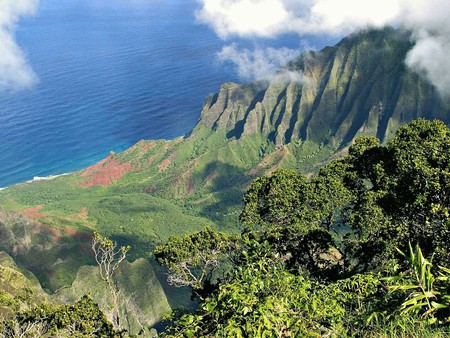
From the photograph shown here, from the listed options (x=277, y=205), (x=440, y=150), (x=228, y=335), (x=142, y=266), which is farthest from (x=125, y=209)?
(x=228, y=335)

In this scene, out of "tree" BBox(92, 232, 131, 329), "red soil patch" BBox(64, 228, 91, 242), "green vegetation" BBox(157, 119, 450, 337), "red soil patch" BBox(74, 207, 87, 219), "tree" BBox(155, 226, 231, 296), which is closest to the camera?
"green vegetation" BBox(157, 119, 450, 337)

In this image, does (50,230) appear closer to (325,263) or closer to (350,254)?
(325,263)

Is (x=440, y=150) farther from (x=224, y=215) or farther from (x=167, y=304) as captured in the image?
(x=224, y=215)

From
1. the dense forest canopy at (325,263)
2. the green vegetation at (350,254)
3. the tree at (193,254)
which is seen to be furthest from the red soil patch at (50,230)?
the green vegetation at (350,254)

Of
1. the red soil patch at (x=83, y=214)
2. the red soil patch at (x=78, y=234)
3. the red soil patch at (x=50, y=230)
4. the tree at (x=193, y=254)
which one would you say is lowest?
the red soil patch at (x=83, y=214)

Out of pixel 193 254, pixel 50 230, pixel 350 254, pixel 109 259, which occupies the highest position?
pixel 109 259

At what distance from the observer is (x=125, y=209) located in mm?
186125

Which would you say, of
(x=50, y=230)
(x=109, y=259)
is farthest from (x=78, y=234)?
(x=109, y=259)

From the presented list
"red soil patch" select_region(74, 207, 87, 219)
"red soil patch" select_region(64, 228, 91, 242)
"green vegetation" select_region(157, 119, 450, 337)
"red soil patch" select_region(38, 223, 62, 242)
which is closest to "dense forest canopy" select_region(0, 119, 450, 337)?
"green vegetation" select_region(157, 119, 450, 337)

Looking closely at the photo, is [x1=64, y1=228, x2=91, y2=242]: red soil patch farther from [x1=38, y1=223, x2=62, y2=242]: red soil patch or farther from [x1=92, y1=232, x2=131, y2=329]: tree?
[x1=92, y1=232, x2=131, y2=329]: tree

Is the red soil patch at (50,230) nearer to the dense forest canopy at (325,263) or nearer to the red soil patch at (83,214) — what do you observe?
the red soil patch at (83,214)

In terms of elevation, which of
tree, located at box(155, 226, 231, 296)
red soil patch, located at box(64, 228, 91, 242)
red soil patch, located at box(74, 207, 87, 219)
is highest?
tree, located at box(155, 226, 231, 296)

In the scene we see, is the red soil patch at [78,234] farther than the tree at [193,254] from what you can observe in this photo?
Yes

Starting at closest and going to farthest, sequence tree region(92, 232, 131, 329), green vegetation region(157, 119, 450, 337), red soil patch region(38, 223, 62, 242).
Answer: green vegetation region(157, 119, 450, 337) < tree region(92, 232, 131, 329) < red soil patch region(38, 223, 62, 242)
